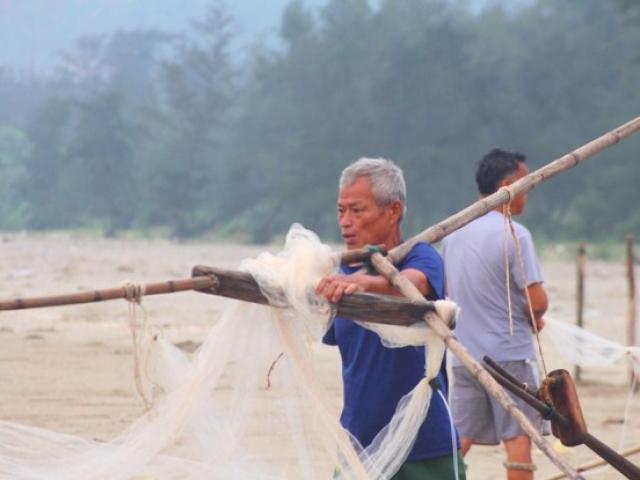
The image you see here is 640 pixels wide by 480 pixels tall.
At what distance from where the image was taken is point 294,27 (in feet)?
183

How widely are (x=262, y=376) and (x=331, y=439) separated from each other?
0.27 metres

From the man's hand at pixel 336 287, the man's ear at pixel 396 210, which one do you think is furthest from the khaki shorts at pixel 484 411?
the man's hand at pixel 336 287

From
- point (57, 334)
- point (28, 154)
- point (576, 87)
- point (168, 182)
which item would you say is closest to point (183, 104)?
point (168, 182)

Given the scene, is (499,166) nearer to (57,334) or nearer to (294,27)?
(57,334)

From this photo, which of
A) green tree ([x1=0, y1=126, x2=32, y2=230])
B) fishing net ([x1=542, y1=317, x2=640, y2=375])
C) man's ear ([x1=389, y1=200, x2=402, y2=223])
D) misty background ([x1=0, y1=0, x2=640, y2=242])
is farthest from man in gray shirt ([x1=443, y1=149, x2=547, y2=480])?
green tree ([x1=0, y1=126, x2=32, y2=230])

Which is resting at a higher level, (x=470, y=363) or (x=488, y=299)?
(x=488, y=299)

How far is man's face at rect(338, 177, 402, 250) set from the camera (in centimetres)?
430

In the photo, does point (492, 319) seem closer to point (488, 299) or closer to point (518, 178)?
point (488, 299)

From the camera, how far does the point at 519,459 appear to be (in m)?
5.98

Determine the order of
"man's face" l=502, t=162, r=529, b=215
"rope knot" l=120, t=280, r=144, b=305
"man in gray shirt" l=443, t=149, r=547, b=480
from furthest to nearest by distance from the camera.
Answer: "man in gray shirt" l=443, t=149, r=547, b=480 < "man's face" l=502, t=162, r=529, b=215 < "rope knot" l=120, t=280, r=144, b=305

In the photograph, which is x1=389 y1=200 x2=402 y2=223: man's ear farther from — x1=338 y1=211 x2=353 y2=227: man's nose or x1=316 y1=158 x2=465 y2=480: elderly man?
x1=338 y1=211 x2=353 y2=227: man's nose

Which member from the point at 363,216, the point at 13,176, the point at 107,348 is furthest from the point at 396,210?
the point at 13,176

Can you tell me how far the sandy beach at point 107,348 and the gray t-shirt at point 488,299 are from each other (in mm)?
849

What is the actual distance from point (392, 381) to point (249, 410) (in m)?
0.42
